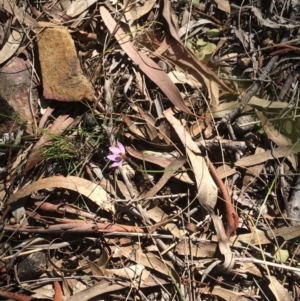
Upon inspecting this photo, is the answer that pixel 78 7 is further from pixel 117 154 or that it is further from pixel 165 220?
pixel 165 220

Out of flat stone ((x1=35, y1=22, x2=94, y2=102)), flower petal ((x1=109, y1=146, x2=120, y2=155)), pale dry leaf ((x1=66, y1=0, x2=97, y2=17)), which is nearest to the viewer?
flower petal ((x1=109, y1=146, x2=120, y2=155))

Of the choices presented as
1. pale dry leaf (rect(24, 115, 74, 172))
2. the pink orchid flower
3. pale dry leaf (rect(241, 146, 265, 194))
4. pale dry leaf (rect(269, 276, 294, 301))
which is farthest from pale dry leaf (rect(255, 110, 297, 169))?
pale dry leaf (rect(24, 115, 74, 172))

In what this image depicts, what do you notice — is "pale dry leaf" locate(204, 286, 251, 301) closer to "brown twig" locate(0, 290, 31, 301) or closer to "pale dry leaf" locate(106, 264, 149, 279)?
"pale dry leaf" locate(106, 264, 149, 279)

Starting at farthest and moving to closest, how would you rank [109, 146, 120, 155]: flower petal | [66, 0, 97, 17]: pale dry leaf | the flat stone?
[66, 0, 97, 17]: pale dry leaf, the flat stone, [109, 146, 120, 155]: flower petal

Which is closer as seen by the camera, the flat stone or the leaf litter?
the leaf litter

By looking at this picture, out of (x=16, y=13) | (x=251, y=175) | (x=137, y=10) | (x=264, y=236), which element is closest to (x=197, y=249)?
(x=264, y=236)

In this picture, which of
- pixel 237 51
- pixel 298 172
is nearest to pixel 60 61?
pixel 237 51
